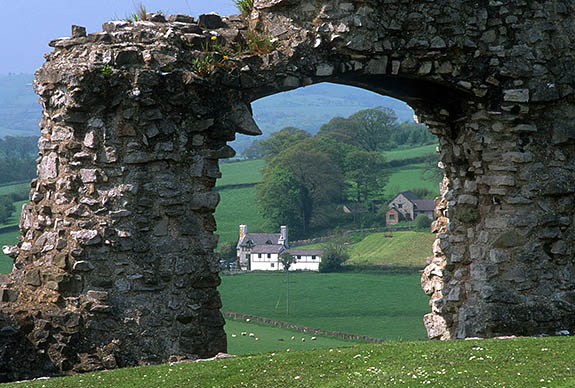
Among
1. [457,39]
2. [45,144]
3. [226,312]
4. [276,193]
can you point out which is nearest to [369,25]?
[457,39]

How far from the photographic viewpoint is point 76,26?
10.7m

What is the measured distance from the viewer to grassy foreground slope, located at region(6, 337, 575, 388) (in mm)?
7844

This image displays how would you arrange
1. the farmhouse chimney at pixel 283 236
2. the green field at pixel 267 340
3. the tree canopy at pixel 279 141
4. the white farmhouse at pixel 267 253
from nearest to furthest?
the green field at pixel 267 340 < the white farmhouse at pixel 267 253 < the farmhouse chimney at pixel 283 236 < the tree canopy at pixel 279 141

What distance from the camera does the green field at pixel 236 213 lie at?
4409 cm

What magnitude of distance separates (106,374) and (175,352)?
1409mm

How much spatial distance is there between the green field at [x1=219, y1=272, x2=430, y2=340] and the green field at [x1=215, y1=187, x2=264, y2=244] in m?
6.86

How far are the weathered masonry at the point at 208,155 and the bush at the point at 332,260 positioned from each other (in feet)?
84.9

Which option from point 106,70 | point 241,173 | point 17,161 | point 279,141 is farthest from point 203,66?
point 17,161

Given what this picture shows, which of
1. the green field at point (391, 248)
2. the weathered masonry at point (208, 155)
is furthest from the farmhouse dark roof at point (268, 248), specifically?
the weathered masonry at point (208, 155)

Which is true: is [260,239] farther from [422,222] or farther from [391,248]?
→ [422,222]

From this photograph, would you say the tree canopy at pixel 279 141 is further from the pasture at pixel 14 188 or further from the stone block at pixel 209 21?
the stone block at pixel 209 21

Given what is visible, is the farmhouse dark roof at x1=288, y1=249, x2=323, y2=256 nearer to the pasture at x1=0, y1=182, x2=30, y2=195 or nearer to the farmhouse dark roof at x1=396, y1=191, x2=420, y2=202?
the farmhouse dark roof at x1=396, y1=191, x2=420, y2=202

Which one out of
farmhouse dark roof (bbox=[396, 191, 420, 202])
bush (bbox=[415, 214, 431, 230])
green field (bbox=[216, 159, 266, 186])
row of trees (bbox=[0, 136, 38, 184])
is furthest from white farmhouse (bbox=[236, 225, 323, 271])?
row of trees (bbox=[0, 136, 38, 184])

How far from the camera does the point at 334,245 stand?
132 feet
